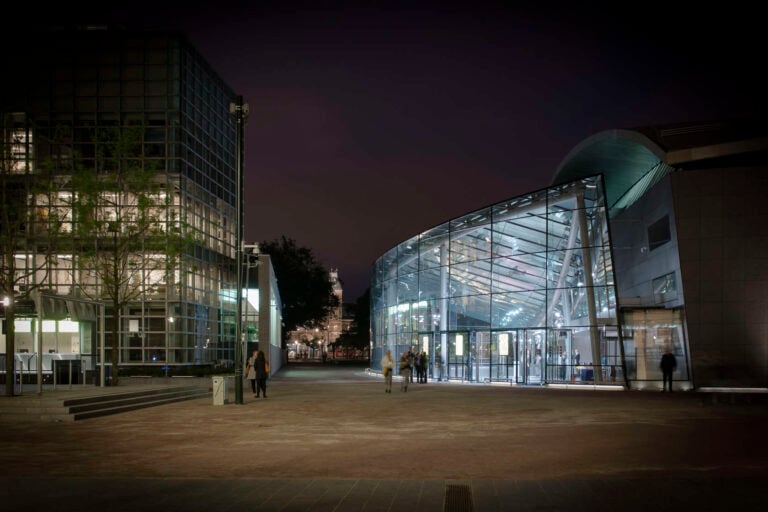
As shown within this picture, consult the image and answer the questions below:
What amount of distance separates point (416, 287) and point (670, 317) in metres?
16.0

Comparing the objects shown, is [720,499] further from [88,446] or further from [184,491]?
[88,446]

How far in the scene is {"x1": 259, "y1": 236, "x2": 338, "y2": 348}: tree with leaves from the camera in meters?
85.9

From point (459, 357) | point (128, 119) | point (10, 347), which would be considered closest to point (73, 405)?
point (10, 347)

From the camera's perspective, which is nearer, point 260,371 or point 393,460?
point 393,460

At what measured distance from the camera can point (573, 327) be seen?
33.0m

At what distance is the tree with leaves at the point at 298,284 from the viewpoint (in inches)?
3383

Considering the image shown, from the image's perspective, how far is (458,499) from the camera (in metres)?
8.55

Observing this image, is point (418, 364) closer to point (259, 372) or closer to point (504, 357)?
point (504, 357)

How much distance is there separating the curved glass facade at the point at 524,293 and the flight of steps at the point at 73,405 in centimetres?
1770

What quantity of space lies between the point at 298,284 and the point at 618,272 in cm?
5316

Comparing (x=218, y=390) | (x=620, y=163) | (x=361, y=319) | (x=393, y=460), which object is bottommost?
(x=393, y=460)

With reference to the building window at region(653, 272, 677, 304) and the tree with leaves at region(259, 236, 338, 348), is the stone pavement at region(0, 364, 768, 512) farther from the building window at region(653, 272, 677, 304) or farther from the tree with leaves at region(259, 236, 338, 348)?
the tree with leaves at region(259, 236, 338, 348)

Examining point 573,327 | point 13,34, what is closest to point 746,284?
point 573,327

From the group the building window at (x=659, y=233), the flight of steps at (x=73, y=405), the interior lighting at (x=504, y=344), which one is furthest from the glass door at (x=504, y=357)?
the flight of steps at (x=73, y=405)
